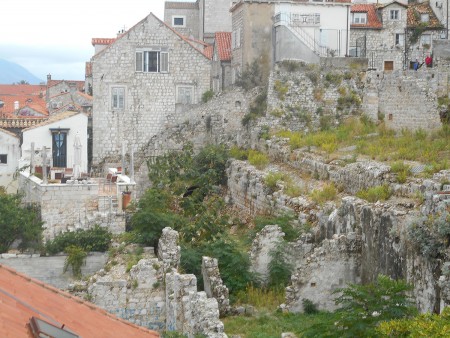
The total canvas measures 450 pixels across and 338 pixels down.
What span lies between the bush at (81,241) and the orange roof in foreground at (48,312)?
1360 cm

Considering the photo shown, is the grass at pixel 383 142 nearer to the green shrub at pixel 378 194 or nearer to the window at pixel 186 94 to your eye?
the green shrub at pixel 378 194

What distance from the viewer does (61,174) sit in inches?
1280

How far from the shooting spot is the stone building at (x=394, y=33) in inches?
1636

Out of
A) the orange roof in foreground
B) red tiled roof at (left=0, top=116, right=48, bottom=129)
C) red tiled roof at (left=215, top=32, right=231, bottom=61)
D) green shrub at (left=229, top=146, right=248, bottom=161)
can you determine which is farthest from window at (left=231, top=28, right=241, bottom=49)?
the orange roof in foreground

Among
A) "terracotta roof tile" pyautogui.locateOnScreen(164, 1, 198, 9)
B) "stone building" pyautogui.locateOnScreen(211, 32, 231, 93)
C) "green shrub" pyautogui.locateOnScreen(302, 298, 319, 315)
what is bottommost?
"green shrub" pyautogui.locateOnScreen(302, 298, 319, 315)

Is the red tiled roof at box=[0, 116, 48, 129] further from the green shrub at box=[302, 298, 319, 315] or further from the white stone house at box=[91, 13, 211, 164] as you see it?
the green shrub at box=[302, 298, 319, 315]

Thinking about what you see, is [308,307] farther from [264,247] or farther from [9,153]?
[9,153]

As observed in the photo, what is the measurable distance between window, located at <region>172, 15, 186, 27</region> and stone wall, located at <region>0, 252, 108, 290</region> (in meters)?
32.4

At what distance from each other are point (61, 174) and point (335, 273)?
48.8ft

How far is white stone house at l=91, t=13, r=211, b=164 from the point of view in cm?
3831

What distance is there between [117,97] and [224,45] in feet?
18.8

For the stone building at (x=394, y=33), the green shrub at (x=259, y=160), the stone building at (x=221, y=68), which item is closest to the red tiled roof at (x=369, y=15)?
the stone building at (x=394, y=33)

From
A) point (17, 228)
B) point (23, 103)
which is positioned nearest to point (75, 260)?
point (17, 228)

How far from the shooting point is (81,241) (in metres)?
24.3
